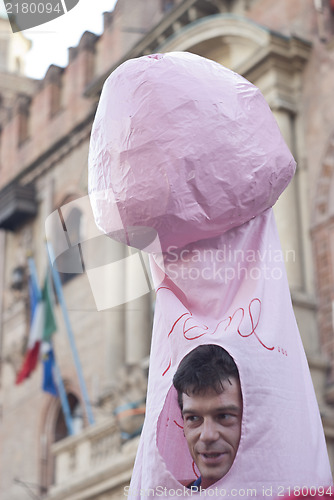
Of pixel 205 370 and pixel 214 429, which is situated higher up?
pixel 205 370

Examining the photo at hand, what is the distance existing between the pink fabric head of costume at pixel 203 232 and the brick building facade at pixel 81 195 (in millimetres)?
5622

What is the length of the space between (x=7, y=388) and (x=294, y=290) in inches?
308

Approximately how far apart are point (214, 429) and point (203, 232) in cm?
62

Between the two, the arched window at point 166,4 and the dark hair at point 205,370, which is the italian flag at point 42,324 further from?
the dark hair at point 205,370

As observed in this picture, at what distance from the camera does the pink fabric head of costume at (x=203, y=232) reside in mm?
2727

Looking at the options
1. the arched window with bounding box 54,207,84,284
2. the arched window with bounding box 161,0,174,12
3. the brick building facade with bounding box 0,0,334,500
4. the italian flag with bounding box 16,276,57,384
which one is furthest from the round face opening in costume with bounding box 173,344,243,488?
the arched window with bounding box 161,0,174,12

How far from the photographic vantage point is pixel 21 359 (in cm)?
1638

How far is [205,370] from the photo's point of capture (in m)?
2.72

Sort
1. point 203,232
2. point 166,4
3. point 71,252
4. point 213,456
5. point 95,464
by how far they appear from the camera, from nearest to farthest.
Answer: point 213,456 → point 203,232 → point 71,252 → point 95,464 → point 166,4

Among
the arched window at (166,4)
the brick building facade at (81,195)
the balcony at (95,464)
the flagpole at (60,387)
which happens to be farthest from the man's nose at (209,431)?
the arched window at (166,4)

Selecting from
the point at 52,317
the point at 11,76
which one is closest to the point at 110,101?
the point at 52,317

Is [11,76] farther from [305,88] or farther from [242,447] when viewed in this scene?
[242,447]

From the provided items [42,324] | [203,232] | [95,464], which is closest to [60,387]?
[42,324]

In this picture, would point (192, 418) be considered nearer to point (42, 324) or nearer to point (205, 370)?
point (205, 370)
